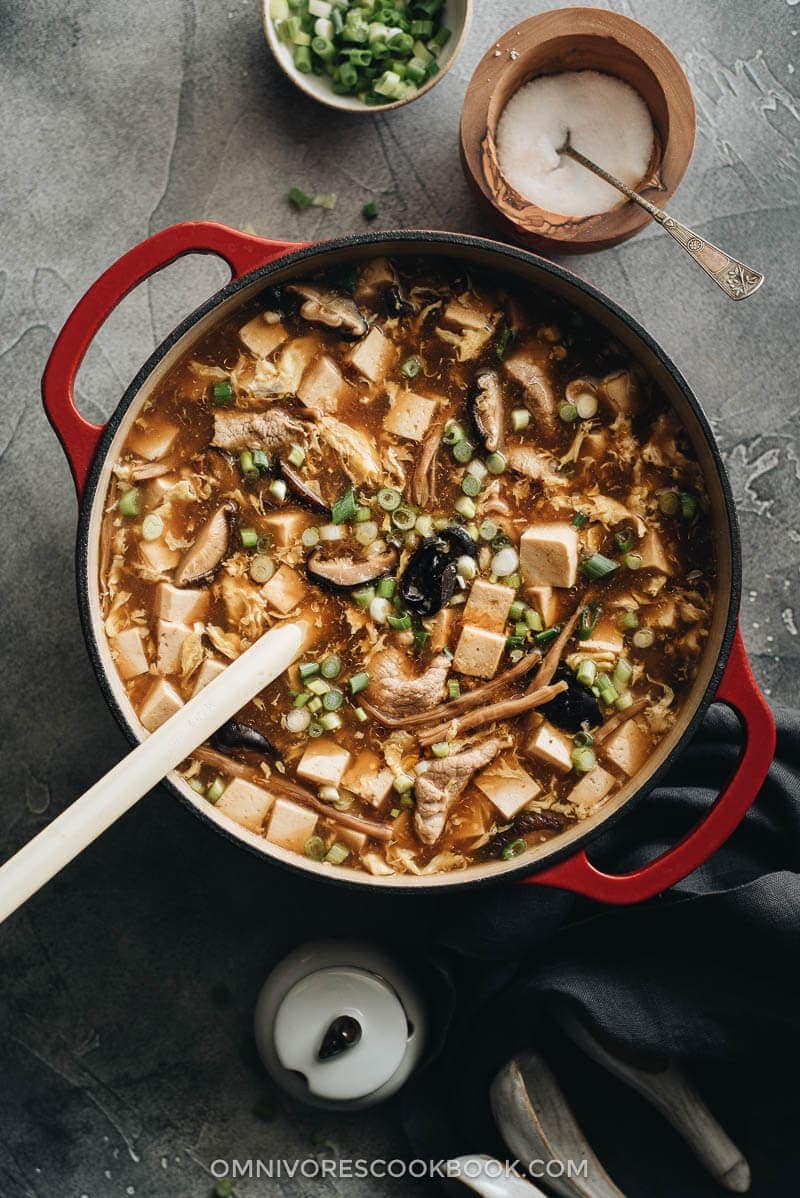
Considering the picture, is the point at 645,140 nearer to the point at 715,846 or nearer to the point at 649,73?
the point at 649,73

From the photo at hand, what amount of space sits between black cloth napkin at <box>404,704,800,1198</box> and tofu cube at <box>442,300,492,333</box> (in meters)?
1.34

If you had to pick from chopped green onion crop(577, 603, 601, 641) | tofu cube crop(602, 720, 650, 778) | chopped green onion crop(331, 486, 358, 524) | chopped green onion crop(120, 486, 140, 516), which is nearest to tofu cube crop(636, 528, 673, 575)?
chopped green onion crop(577, 603, 601, 641)

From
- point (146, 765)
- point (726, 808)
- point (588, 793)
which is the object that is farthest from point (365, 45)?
point (726, 808)

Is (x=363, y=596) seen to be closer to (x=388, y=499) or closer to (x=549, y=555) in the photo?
(x=388, y=499)

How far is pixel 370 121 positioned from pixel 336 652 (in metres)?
1.72

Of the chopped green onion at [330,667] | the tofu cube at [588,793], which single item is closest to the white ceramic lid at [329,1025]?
the tofu cube at [588,793]

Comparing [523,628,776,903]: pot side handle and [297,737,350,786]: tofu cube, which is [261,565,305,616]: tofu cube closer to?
[297,737,350,786]: tofu cube

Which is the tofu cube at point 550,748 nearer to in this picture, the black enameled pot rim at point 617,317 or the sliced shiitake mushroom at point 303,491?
the black enameled pot rim at point 617,317

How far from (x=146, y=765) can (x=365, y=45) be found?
2.22 m

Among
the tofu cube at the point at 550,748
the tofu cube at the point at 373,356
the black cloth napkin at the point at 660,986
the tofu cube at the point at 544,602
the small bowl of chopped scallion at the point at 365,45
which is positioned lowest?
the black cloth napkin at the point at 660,986

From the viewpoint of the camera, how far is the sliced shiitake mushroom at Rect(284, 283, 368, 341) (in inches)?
107

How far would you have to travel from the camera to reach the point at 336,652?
2717mm

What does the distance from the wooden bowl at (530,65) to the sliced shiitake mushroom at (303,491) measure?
983 millimetres

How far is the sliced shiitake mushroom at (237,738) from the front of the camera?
2.68 metres
